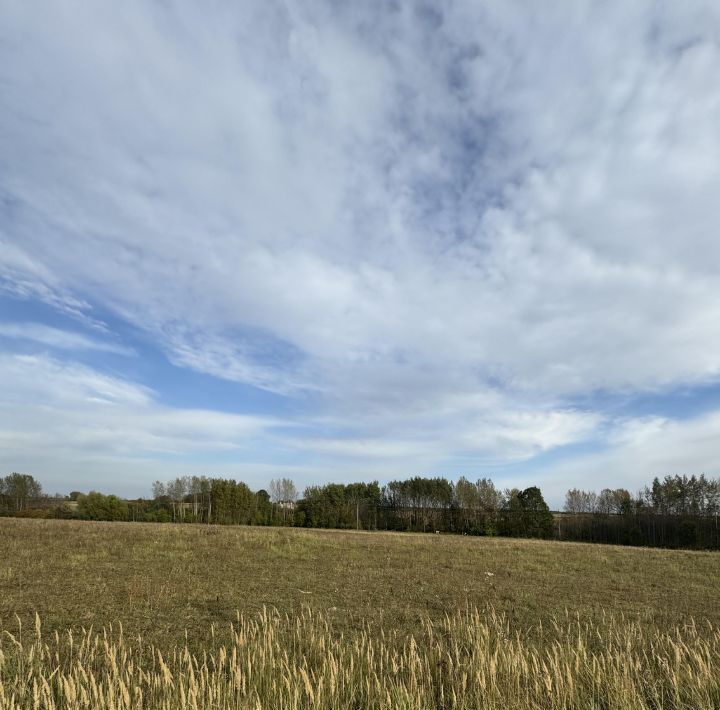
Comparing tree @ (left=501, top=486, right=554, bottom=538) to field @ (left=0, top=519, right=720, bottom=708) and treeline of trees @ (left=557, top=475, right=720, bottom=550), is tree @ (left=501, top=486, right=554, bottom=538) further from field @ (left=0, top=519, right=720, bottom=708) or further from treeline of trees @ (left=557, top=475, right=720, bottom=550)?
field @ (left=0, top=519, right=720, bottom=708)

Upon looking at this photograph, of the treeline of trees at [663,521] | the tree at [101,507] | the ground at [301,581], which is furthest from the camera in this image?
the tree at [101,507]

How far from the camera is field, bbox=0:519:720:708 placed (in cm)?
435

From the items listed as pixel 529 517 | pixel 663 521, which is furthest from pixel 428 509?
pixel 663 521

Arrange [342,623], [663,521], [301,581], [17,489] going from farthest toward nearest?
1. [17,489]
2. [663,521]
3. [301,581]
4. [342,623]

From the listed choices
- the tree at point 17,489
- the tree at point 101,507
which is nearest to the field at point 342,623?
the tree at point 101,507

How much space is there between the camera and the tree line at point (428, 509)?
62250 millimetres

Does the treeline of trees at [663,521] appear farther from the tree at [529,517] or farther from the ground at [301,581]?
the ground at [301,581]

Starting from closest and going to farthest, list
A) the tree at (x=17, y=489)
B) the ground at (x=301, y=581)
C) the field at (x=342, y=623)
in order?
the field at (x=342, y=623) < the ground at (x=301, y=581) < the tree at (x=17, y=489)

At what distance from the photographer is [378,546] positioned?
2603 centimetres

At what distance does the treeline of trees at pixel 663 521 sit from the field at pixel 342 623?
36.4m

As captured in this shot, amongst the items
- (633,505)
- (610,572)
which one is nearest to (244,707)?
(610,572)

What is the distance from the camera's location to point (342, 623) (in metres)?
9.77

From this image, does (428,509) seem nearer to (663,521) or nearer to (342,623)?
(663,521)

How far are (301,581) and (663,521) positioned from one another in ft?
200
